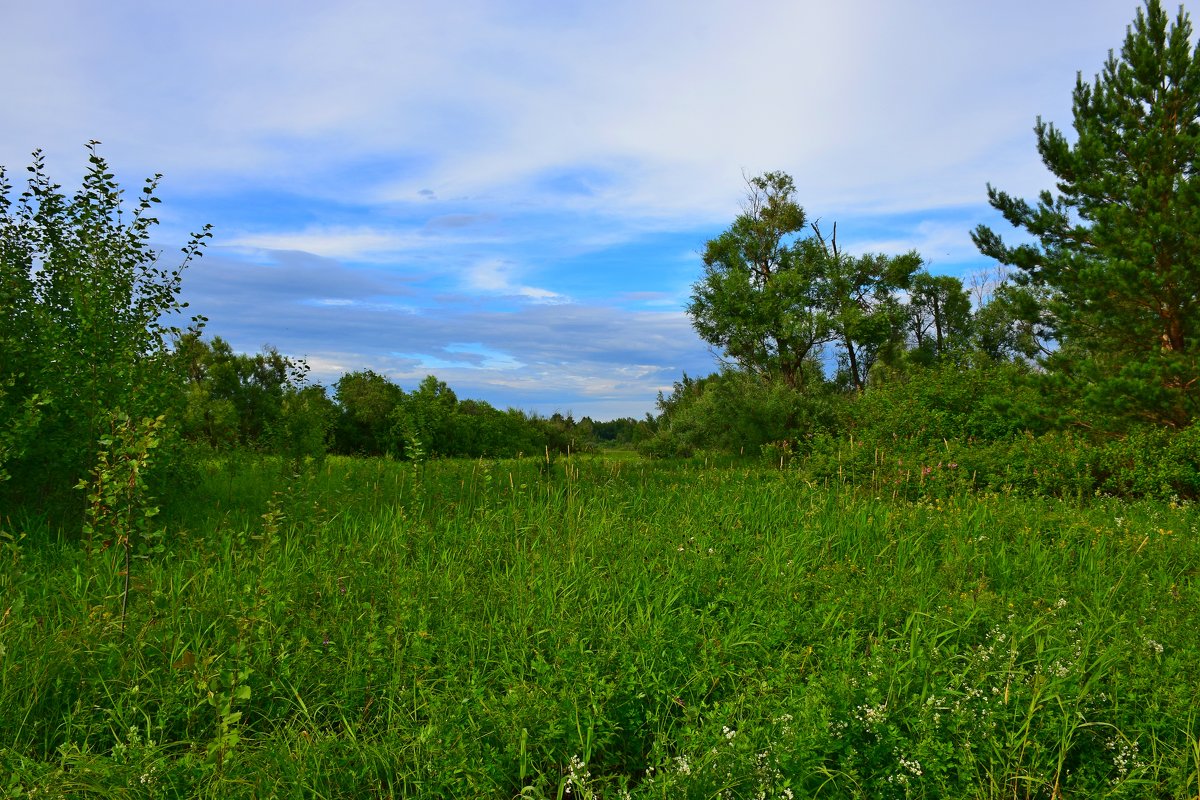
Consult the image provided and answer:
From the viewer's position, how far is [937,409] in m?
17.9

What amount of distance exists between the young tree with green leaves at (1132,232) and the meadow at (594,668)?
313 inches

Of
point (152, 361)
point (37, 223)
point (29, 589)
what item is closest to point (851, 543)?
point (29, 589)

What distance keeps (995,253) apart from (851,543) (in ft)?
42.3

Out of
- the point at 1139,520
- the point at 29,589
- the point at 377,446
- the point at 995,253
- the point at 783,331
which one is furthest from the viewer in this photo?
the point at 783,331

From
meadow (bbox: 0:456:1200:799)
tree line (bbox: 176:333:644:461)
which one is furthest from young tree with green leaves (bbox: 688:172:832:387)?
meadow (bbox: 0:456:1200:799)

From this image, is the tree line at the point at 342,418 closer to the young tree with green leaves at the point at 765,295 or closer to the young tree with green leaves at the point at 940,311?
the young tree with green leaves at the point at 765,295

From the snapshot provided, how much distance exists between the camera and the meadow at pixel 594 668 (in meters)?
2.71

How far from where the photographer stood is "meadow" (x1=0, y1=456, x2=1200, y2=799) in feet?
8.91

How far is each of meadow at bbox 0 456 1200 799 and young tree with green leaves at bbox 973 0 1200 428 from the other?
7.94 metres

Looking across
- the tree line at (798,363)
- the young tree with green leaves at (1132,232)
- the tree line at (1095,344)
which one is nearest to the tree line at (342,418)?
the tree line at (798,363)

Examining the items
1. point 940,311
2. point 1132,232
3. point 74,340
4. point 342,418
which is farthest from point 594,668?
point 940,311

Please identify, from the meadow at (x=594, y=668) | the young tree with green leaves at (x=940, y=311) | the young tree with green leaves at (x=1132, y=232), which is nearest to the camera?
the meadow at (x=594, y=668)

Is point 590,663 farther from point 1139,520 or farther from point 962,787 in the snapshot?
point 1139,520

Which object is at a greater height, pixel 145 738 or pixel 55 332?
pixel 55 332
